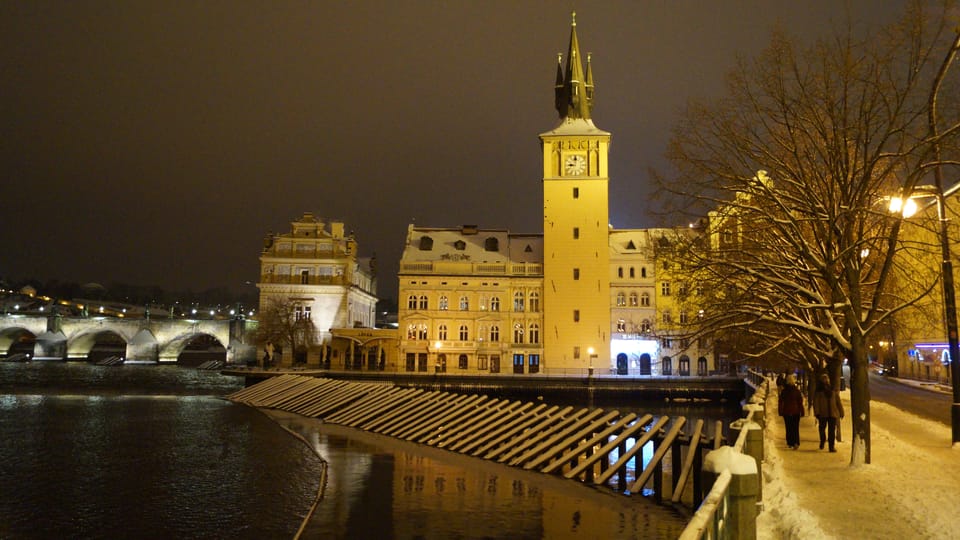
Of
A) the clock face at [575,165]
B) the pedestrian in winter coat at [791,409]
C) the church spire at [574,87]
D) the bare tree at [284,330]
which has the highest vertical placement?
the church spire at [574,87]

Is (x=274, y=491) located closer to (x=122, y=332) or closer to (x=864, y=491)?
(x=864, y=491)

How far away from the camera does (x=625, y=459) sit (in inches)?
740

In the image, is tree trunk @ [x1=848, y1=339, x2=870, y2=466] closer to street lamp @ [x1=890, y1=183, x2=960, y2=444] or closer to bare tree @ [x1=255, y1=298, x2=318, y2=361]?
street lamp @ [x1=890, y1=183, x2=960, y2=444]

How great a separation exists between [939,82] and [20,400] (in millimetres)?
50329

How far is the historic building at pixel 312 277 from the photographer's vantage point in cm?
7175

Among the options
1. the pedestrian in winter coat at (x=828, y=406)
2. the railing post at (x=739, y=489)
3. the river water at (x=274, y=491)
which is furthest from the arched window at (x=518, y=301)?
the railing post at (x=739, y=489)

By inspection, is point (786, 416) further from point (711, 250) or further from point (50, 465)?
point (50, 465)

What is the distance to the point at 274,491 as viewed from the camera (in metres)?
18.6

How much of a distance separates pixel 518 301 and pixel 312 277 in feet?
71.9

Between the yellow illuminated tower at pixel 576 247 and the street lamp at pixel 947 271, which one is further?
the yellow illuminated tower at pixel 576 247

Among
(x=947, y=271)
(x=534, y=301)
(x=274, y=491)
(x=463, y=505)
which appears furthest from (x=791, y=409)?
(x=534, y=301)

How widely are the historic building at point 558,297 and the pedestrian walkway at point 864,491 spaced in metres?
45.3

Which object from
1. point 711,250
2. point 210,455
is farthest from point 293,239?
point 711,250

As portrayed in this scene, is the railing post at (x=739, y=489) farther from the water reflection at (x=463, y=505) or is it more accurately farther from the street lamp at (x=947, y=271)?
the street lamp at (x=947, y=271)
